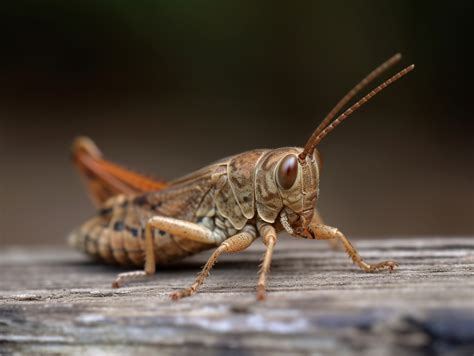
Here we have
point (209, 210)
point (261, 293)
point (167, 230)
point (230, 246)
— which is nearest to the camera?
point (261, 293)

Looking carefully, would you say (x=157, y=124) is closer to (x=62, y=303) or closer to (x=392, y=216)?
(x=392, y=216)

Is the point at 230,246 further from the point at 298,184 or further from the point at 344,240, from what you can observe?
the point at 344,240

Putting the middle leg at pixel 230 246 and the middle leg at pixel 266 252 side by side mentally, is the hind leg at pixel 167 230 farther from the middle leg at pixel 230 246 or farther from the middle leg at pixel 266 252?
the middle leg at pixel 266 252

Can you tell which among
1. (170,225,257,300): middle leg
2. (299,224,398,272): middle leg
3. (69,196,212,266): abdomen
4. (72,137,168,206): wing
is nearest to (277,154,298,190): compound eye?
(299,224,398,272): middle leg

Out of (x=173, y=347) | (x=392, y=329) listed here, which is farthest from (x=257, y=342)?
(x=392, y=329)

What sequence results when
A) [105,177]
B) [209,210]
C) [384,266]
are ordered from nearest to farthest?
[384,266], [209,210], [105,177]

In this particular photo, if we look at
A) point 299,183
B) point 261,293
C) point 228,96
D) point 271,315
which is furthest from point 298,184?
point 228,96
